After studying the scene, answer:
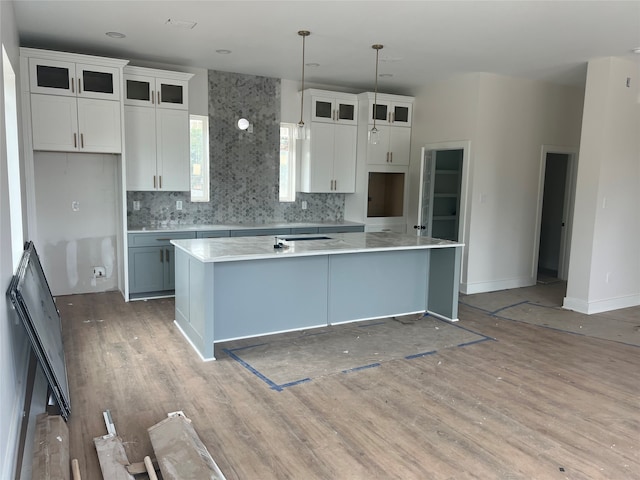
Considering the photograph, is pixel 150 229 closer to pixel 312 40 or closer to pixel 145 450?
pixel 312 40

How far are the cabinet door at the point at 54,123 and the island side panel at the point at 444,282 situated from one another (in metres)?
3.86

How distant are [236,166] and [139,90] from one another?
145 cm

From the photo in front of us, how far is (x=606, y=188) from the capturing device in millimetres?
5121

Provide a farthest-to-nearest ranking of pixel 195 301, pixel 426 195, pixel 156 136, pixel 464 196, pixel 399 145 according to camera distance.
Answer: pixel 399 145
pixel 426 195
pixel 464 196
pixel 156 136
pixel 195 301

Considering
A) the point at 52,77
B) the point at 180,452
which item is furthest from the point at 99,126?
the point at 180,452

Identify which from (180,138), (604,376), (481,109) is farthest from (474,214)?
(180,138)

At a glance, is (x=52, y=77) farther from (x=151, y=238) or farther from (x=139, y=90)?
(x=151, y=238)

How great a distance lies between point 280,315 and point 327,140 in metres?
3.05

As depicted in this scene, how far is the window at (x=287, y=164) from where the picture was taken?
6520 mm

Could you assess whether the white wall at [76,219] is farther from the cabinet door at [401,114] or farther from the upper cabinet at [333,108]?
the cabinet door at [401,114]

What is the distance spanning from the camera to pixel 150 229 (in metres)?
5.34

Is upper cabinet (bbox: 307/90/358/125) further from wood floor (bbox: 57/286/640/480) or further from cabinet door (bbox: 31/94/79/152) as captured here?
wood floor (bbox: 57/286/640/480)

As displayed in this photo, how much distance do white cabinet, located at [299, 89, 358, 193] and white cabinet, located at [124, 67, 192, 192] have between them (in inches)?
62.7

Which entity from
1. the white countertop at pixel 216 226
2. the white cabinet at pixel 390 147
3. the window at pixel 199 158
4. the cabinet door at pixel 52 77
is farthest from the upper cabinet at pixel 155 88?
the white cabinet at pixel 390 147
